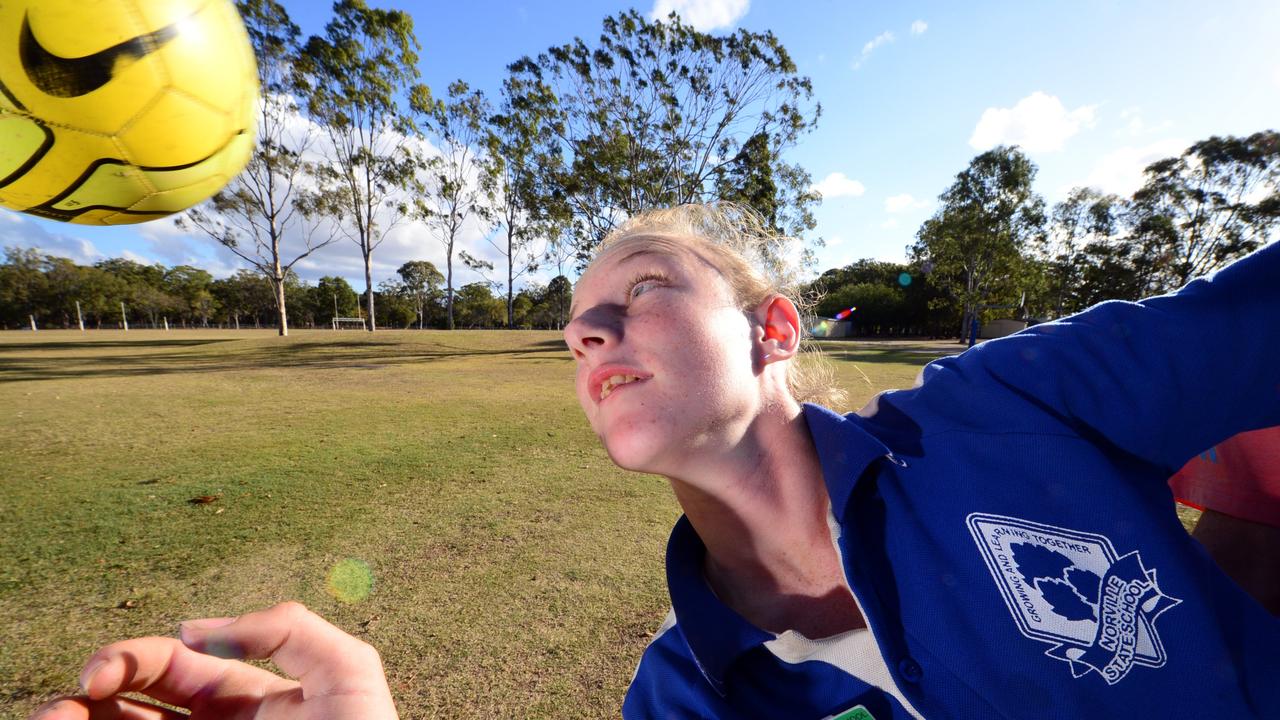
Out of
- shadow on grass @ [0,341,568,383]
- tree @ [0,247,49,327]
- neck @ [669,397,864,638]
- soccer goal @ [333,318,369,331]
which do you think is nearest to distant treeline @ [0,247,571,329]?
tree @ [0,247,49,327]

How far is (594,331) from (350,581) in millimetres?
2480

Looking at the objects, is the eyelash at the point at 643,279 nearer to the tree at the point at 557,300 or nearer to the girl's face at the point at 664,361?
the girl's face at the point at 664,361

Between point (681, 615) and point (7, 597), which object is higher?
point (681, 615)

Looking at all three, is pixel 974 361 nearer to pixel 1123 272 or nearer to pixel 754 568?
pixel 754 568

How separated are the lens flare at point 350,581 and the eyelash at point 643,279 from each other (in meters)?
2.36

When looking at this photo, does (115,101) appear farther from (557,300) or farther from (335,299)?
(335,299)

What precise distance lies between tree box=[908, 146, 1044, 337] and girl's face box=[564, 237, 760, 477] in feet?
132

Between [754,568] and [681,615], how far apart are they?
36 cm

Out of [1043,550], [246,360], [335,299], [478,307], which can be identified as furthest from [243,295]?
[1043,550]

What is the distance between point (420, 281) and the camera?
8188 centimetres

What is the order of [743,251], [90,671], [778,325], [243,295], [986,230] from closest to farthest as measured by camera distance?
[90,671], [778,325], [743,251], [986,230], [243,295]

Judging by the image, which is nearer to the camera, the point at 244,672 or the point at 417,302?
the point at 244,672

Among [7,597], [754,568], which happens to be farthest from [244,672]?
[7,597]

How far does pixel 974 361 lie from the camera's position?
5.15ft
